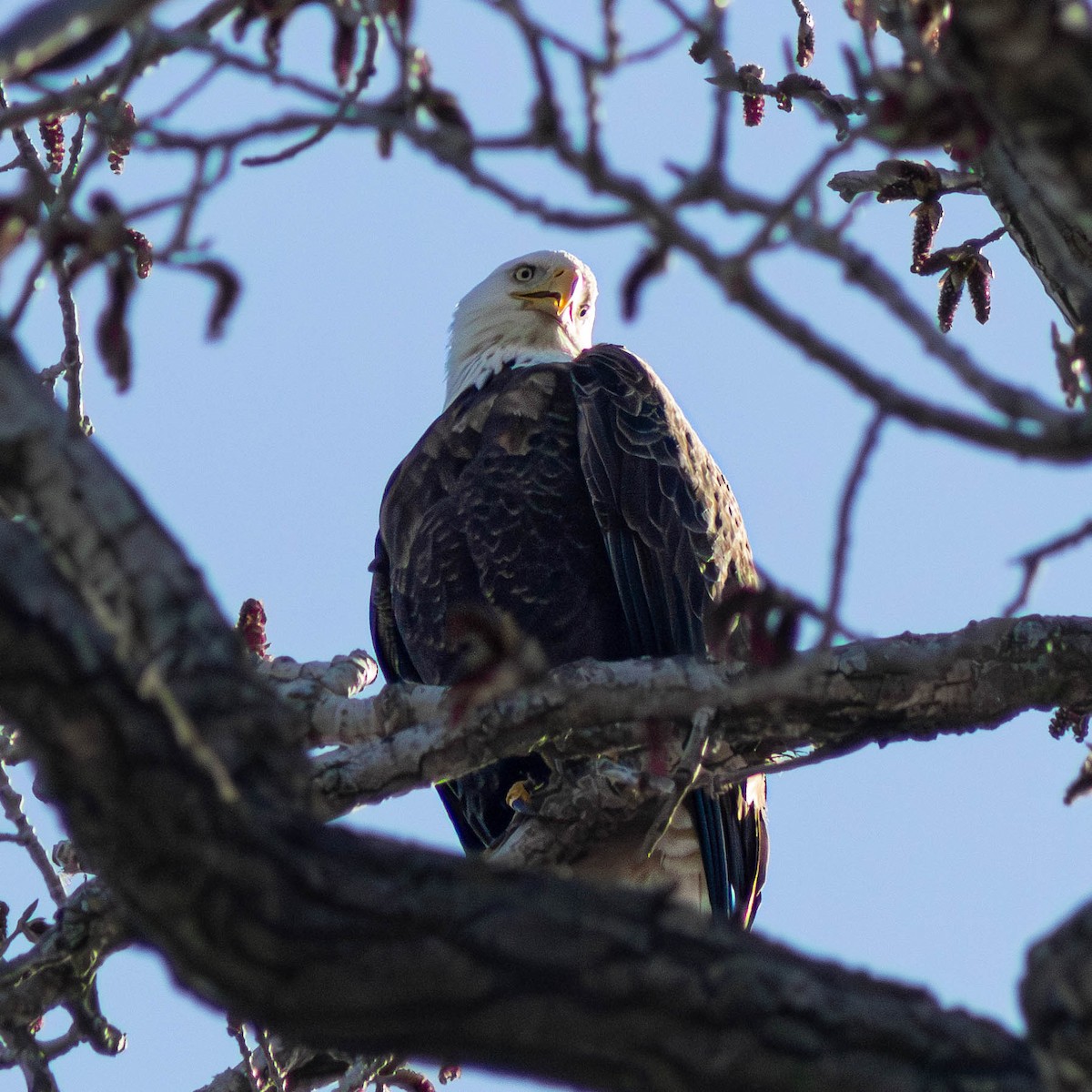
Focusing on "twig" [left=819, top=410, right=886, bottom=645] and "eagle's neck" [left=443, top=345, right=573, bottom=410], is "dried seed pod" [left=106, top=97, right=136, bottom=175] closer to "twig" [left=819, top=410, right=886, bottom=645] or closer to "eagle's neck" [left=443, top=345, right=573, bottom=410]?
"twig" [left=819, top=410, right=886, bottom=645]

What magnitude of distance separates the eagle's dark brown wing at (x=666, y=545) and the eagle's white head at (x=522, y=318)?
1.01 m

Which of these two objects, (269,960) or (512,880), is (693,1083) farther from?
(269,960)

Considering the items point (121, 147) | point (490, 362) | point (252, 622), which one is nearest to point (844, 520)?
point (252, 622)

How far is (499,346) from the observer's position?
6316 mm

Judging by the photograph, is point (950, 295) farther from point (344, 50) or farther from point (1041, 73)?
point (1041, 73)

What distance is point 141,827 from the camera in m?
1.43

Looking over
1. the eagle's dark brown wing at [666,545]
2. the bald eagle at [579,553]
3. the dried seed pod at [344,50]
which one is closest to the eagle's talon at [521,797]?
the bald eagle at [579,553]

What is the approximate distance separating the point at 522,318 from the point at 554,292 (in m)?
0.18

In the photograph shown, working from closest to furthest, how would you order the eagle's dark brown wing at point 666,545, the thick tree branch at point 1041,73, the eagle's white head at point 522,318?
1. the thick tree branch at point 1041,73
2. the eagle's dark brown wing at point 666,545
3. the eagle's white head at point 522,318

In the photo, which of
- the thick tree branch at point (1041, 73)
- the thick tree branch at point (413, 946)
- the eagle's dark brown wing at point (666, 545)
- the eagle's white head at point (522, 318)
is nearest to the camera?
the thick tree branch at point (1041, 73)

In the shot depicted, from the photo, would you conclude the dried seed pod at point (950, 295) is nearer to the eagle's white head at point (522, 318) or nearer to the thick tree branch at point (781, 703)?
the thick tree branch at point (781, 703)

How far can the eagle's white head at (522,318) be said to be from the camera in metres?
6.21

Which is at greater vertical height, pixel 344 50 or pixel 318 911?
pixel 344 50

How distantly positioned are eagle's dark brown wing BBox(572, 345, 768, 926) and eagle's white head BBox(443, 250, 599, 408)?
1006 mm
